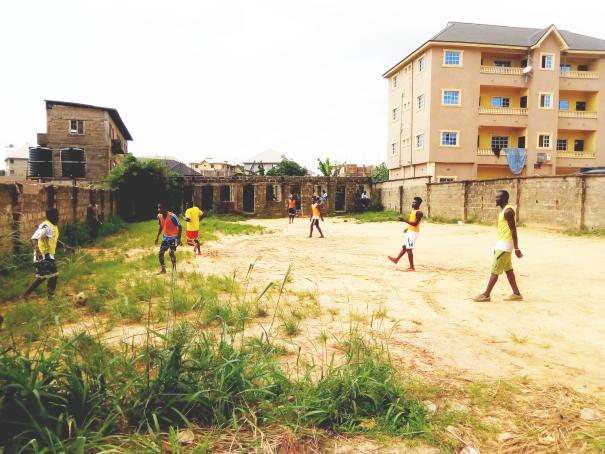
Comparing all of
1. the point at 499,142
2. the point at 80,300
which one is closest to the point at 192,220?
Answer: the point at 80,300

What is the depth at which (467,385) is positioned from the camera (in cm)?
358

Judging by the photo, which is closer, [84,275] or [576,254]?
[84,275]

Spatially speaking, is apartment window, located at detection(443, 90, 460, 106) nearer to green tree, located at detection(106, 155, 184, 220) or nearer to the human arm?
green tree, located at detection(106, 155, 184, 220)

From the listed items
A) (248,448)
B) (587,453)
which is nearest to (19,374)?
(248,448)

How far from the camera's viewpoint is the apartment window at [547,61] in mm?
31000

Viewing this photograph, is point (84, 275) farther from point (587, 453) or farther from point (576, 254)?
point (576, 254)

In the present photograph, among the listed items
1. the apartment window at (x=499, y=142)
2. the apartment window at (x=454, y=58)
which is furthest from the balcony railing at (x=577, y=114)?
the apartment window at (x=454, y=58)

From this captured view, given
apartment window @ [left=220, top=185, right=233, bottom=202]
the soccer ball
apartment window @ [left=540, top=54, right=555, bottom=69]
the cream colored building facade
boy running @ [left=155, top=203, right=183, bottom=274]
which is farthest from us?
apartment window @ [left=220, top=185, right=233, bottom=202]

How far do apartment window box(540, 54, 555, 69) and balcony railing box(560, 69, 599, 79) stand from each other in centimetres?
168

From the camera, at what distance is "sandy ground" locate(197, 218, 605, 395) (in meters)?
4.16

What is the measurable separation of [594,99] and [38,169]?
3971cm

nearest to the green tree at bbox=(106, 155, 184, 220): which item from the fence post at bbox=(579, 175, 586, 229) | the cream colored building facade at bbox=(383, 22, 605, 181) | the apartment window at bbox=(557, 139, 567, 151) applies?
the cream colored building facade at bbox=(383, 22, 605, 181)

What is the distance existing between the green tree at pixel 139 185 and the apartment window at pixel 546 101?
90.2 ft

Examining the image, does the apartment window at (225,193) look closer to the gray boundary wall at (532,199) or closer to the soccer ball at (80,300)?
the gray boundary wall at (532,199)
